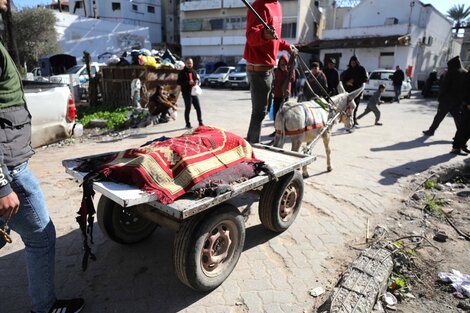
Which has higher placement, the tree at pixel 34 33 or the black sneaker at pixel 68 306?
the tree at pixel 34 33

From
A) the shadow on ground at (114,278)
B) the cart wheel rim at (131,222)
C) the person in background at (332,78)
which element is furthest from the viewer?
the person in background at (332,78)

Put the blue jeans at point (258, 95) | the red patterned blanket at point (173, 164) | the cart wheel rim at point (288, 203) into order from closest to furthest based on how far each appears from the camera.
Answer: the red patterned blanket at point (173, 164)
the cart wheel rim at point (288, 203)
the blue jeans at point (258, 95)

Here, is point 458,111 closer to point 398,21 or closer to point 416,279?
point 416,279

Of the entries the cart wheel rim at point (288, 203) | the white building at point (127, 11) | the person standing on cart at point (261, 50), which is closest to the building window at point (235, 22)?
the white building at point (127, 11)

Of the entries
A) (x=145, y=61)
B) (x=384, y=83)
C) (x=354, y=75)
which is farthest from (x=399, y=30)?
(x=145, y=61)

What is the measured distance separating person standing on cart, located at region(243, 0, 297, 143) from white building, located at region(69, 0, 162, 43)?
4101 cm

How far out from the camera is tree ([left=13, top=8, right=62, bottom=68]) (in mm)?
27312

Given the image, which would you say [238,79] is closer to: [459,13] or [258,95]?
[258,95]

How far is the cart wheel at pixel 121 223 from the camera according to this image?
3094 mm

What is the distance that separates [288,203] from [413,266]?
4.50ft

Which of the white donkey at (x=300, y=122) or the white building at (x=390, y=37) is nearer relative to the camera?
the white donkey at (x=300, y=122)

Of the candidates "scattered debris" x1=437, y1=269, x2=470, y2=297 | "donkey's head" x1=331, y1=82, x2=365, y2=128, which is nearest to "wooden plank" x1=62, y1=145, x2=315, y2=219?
"scattered debris" x1=437, y1=269, x2=470, y2=297

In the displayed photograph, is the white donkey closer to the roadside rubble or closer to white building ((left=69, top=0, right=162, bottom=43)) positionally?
the roadside rubble

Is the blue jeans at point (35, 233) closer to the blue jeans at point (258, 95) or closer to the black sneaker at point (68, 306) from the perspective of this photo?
the black sneaker at point (68, 306)
